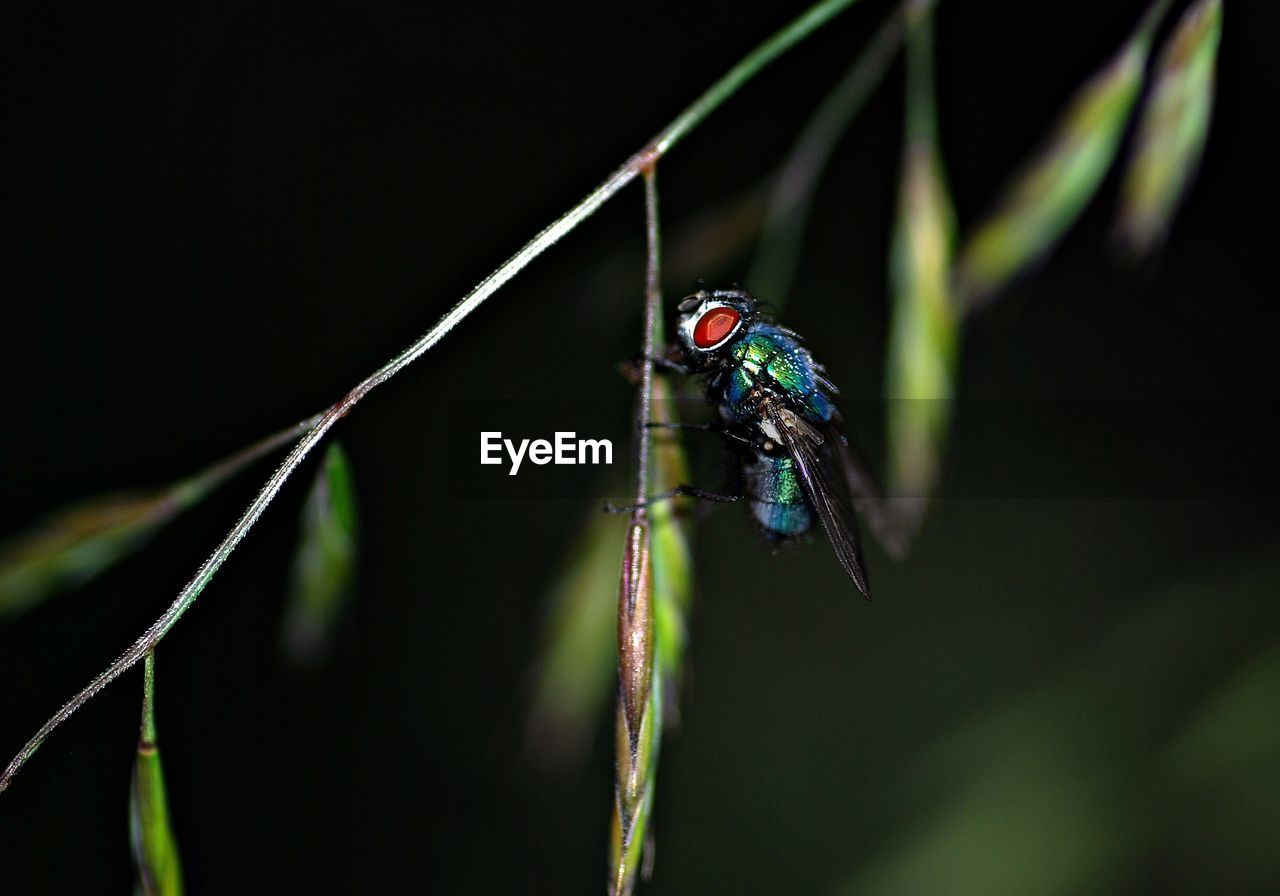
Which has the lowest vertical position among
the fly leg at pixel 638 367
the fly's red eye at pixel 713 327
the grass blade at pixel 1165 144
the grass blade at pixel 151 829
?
the grass blade at pixel 151 829

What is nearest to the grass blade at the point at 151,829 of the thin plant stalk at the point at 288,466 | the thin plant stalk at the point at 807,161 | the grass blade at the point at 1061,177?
the thin plant stalk at the point at 288,466

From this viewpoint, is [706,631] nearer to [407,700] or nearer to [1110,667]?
[407,700]

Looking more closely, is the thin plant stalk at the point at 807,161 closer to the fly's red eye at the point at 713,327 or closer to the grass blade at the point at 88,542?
the fly's red eye at the point at 713,327

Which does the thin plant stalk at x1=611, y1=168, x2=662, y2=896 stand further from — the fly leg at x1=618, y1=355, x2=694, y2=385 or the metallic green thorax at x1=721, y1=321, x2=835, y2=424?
the metallic green thorax at x1=721, y1=321, x2=835, y2=424

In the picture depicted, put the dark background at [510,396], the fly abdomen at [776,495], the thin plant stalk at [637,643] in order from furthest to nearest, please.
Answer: the dark background at [510,396], the fly abdomen at [776,495], the thin plant stalk at [637,643]

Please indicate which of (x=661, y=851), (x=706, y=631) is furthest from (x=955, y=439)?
(x=661, y=851)

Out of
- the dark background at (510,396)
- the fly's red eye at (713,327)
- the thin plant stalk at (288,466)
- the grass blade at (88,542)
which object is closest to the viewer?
the thin plant stalk at (288,466)

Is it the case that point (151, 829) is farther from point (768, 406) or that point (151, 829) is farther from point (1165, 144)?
point (1165, 144)
